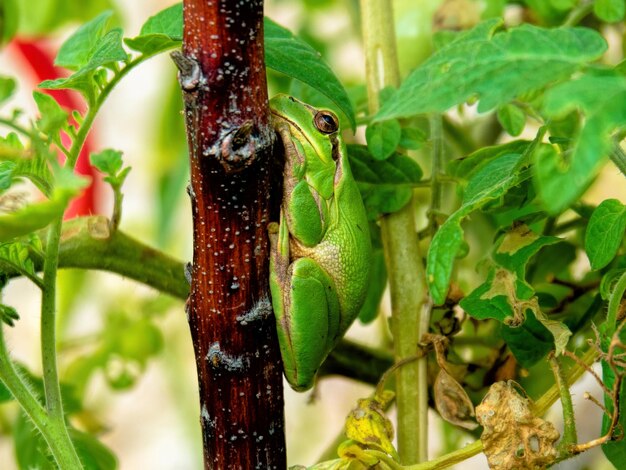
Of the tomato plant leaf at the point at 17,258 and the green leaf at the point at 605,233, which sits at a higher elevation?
the tomato plant leaf at the point at 17,258

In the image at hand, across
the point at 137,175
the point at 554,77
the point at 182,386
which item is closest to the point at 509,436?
the point at 554,77

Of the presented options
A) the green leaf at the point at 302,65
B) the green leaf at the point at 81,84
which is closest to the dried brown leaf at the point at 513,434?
the green leaf at the point at 302,65

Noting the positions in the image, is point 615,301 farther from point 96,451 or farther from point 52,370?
point 96,451

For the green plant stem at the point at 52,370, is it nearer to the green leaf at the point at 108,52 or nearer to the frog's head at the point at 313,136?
the green leaf at the point at 108,52

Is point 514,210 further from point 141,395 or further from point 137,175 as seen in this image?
point 141,395

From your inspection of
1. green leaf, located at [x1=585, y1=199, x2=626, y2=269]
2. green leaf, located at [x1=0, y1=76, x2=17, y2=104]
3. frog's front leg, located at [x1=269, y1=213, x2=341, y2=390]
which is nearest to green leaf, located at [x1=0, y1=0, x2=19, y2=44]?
green leaf, located at [x1=0, y1=76, x2=17, y2=104]

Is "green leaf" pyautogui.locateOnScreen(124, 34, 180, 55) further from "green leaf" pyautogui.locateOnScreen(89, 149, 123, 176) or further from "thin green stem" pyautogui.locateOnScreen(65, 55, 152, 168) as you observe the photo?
"green leaf" pyautogui.locateOnScreen(89, 149, 123, 176)
